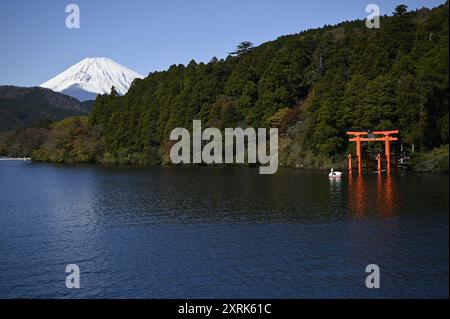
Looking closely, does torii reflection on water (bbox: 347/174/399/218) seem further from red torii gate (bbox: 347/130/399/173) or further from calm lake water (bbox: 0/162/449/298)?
red torii gate (bbox: 347/130/399/173)

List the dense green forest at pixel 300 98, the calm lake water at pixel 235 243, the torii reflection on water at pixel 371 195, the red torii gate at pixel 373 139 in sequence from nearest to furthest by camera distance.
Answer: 1. the calm lake water at pixel 235 243
2. the torii reflection on water at pixel 371 195
3. the red torii gate at pixel 373 139
4. the dense green forest at pixel 300 98

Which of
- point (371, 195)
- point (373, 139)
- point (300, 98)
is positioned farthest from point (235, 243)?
point (300, 98)

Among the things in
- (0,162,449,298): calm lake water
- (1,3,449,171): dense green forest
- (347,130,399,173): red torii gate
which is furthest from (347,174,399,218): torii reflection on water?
(1,3,449,171): dense green forest

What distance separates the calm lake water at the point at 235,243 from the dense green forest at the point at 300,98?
37.3 feet

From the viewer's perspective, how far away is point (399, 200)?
1174 inches

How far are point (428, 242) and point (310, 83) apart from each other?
55.4 metres

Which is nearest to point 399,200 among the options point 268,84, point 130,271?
point 130,271

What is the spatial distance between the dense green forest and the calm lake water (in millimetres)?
11384

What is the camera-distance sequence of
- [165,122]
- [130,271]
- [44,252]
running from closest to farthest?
[130,271], [44,252], [165,122]

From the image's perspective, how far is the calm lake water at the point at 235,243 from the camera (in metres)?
16.3

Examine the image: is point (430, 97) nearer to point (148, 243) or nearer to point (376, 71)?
point (376, 71)

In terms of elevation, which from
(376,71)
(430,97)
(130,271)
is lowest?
(130,271)

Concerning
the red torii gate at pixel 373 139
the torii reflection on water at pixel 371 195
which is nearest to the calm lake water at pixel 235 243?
the torii reflection on water at pixel 371 195

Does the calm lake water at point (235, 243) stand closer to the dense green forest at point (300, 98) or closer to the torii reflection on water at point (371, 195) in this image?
→ the torii reflection on water at point (371, 195)
